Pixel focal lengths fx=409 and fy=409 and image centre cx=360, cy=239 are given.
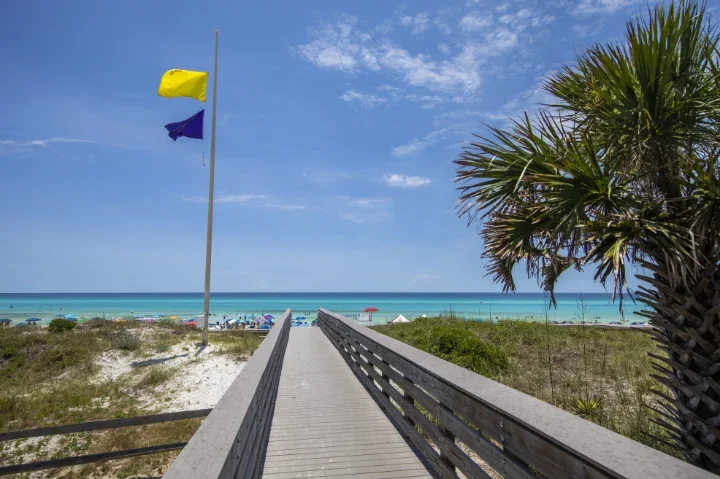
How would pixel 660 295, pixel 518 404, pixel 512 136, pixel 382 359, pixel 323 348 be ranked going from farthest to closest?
pixel 323 348, pixel 382 359, pixel 512 136, pixel 660 295, pixel 518 404

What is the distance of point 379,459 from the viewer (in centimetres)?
410

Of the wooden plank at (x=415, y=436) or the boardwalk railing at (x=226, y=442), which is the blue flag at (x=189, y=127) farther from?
the boardwalk railing at (x=226, y=442)

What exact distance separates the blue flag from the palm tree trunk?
15.5m

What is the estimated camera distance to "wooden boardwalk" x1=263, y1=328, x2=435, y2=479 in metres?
3.86

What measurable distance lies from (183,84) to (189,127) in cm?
159

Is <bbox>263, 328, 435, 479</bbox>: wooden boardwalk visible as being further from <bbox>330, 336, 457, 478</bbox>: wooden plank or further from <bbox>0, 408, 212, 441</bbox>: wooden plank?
<bbox>0, 408, 212, 441</bbox>: wooden plank

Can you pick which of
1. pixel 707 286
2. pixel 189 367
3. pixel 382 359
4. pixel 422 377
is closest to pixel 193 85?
pixel 189 367

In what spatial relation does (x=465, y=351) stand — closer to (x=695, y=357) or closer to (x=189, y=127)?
(x=695, y=357)

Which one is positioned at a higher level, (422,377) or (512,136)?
(512,136)

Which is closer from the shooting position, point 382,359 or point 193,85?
point 382,359

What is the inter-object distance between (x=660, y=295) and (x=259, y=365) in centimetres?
391

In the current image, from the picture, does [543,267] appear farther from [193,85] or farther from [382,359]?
[193,85]

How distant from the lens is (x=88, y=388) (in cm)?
1116

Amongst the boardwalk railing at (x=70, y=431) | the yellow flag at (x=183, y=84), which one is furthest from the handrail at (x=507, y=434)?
the yellow flag at (x=183, y=84)
